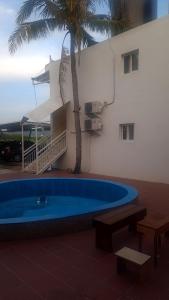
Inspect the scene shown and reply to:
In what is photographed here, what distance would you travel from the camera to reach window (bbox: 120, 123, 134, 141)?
41.7 feet

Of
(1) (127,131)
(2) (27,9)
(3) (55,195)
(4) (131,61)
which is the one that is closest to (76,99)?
(1) (127,131)

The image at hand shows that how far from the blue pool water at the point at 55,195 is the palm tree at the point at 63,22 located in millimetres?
3177

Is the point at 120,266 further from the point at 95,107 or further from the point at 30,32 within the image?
the point at 30,32

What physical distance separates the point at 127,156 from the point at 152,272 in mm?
8871

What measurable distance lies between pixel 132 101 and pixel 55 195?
550cm

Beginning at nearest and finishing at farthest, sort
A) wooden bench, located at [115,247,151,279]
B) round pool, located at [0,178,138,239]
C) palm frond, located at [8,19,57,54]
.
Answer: wooden bench, located at [115,247,151,279] → round pool, located at [0,178,138,239] → palm frond, located at [8,19,57,54]

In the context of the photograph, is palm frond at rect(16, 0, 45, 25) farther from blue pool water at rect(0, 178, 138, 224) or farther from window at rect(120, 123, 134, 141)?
blue pool water at rect(0, 178, 138, 224)

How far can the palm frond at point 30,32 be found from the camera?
43.3 ft

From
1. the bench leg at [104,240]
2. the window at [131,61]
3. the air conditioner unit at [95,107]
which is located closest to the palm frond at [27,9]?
the window at [131,61]

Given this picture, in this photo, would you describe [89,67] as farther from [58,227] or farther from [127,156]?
[58,227]

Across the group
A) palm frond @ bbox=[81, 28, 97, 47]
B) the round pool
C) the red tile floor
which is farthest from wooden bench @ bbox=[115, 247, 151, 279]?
palm frond @ bbox=[81, 28, 97, 47]

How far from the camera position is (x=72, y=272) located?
4008 mm

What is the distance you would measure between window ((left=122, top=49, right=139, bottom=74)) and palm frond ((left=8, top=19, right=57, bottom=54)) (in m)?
3.84

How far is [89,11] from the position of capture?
13039mm
